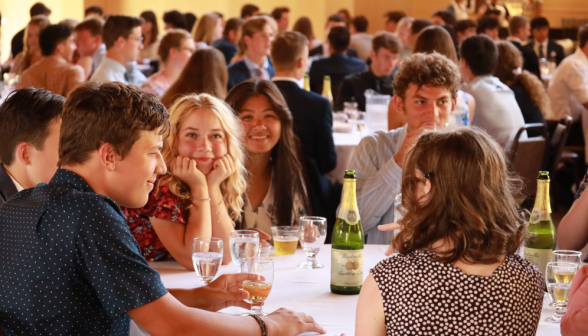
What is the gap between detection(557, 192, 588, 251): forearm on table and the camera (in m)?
2.29

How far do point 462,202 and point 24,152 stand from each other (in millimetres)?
1350

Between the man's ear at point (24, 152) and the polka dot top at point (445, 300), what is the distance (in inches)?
47.3

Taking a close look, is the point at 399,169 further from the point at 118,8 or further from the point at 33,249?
the point at 118,8

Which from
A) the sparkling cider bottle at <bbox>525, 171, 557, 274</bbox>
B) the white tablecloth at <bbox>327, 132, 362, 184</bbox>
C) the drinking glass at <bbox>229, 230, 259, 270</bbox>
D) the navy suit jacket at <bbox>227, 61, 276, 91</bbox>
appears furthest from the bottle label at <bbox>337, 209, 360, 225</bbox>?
the navy suit jacket at <bbox>227, 61, 276, 91</bbox>

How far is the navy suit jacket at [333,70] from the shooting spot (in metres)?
7.43

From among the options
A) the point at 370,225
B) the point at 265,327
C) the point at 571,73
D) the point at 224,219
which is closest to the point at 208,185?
the point at 224,219

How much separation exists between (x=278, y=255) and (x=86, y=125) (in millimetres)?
1033

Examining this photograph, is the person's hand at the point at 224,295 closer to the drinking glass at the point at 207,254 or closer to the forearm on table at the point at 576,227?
the drinking glass at the point at 207,254

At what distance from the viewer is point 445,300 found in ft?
4.51

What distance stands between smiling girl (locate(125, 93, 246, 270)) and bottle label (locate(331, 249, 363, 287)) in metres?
0.50

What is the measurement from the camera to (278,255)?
229 cm

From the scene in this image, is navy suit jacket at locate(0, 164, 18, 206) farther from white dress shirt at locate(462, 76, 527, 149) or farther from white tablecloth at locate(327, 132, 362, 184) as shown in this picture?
white dress shirt at locate(462, 76, 527, 149)

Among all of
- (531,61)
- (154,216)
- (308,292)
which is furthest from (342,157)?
(531,61)

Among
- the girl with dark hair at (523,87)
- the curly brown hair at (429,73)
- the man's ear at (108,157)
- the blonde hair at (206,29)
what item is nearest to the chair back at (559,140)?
the girl with dark hair at (523,87)
